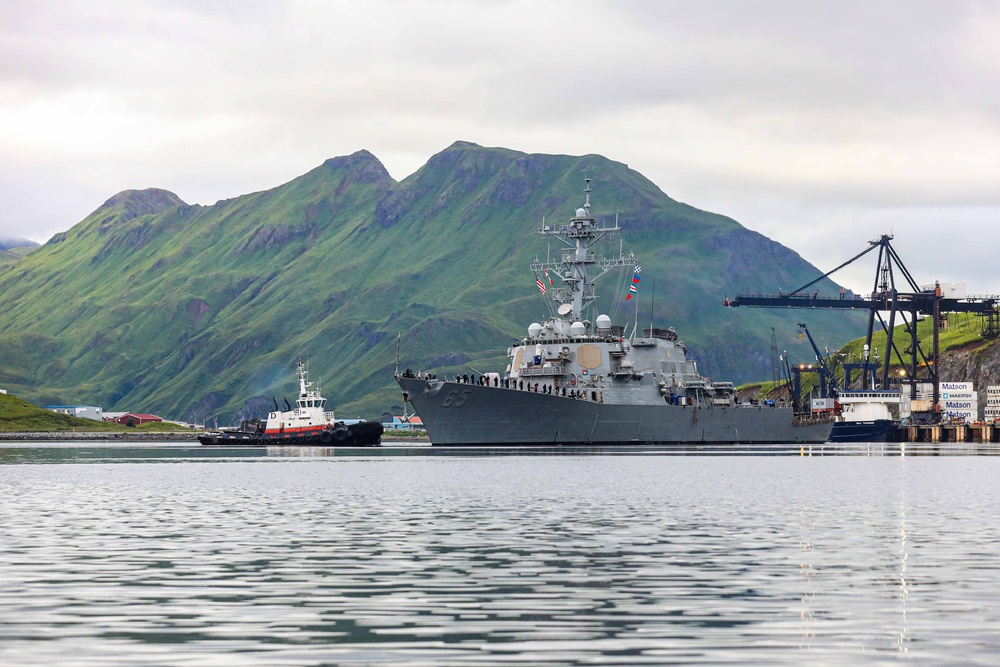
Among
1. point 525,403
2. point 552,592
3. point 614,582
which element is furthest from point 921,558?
point 525,403

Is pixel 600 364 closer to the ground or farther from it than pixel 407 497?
farther from it

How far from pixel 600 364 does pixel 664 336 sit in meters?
9.60

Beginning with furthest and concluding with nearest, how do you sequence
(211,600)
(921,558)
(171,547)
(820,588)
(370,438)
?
(370,438)
(171,547)
(921,558)
(820,588)
(211,600)

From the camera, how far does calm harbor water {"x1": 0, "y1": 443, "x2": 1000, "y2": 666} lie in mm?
15703

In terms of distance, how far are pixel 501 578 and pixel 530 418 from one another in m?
79.3

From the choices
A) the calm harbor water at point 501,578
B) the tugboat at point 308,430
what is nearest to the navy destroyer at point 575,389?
the tugboat at point 308,430

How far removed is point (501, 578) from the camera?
73.6 ft

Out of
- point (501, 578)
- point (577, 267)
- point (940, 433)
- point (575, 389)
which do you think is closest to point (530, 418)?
point (575, 389)

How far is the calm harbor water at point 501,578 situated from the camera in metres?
15.7

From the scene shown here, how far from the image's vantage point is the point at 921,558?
25688 millimetres

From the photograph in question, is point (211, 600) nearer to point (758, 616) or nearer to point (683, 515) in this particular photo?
point (758, 616)

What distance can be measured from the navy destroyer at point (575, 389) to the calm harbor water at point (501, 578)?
53087 millimetres

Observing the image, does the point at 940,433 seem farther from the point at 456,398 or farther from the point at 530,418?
the point at 456,398

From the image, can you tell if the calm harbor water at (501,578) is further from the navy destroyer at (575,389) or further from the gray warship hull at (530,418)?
the navy destroyer at (575,389)
